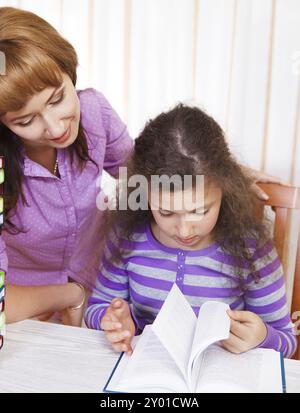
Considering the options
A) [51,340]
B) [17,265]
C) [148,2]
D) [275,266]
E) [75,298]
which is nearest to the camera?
[51,340]

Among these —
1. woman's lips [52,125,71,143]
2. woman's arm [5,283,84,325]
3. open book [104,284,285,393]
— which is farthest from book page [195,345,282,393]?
woman's lips [52,125,71,143]

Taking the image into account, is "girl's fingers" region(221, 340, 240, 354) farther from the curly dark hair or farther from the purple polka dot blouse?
the purple polka dot blouse

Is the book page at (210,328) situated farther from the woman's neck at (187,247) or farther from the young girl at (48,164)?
the young girl at (48,164)

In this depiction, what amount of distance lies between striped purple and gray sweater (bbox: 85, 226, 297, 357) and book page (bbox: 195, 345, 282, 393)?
0.12m

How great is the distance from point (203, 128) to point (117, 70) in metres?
0.85

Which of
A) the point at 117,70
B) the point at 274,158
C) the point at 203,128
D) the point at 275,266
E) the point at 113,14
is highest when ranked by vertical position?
the point at 113,14

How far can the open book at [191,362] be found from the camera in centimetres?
77

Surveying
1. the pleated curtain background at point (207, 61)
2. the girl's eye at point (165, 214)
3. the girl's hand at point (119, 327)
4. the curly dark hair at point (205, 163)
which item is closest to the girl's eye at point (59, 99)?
the curly dark hair at point (205, 163)

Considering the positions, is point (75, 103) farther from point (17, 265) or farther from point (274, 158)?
point (274, 158)

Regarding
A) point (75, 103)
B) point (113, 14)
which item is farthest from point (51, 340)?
point (113, 14)

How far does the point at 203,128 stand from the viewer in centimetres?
98

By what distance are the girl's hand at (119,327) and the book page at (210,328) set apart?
13cm

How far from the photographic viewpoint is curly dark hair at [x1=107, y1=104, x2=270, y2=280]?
0.96 meters

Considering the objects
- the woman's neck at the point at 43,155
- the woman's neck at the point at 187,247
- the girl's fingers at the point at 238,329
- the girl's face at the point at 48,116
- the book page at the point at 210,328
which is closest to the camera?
the book page at the point at 210,328
